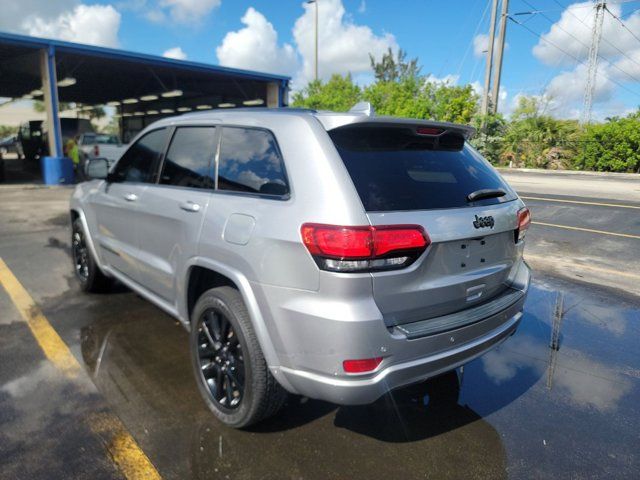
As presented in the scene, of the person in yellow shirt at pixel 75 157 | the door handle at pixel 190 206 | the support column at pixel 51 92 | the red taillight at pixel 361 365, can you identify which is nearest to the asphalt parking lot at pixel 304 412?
the red taillight at pixel 361 365

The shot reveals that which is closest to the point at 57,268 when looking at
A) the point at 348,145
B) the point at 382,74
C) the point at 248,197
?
the point at 248,197

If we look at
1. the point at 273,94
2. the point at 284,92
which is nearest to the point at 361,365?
the point at 284,92

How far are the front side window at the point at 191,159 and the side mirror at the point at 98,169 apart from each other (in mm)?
1114

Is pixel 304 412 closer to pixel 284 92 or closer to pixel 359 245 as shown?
pixel 359 245

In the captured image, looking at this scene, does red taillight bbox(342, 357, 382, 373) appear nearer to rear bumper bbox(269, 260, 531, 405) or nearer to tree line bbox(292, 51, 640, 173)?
rear bumper bbox(269, 260, 531, 405)

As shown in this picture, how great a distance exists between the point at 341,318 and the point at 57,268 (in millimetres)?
4972

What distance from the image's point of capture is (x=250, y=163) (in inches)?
105

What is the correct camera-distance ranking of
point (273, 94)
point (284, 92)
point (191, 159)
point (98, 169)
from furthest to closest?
point (273, 94) < point (284, 92) < point (98, 169) < point (191, 159)

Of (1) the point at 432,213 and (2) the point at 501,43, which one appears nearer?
(1) the point at 432,213

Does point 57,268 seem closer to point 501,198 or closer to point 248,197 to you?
point 248,197

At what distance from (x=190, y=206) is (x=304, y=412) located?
1.45 m

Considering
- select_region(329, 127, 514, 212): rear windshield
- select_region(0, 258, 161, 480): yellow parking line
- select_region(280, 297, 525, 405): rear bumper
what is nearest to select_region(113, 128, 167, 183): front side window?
select_region(0, 258, 161, 480): yellow parking line

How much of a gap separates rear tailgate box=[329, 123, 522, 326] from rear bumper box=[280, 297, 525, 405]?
0.21 meters

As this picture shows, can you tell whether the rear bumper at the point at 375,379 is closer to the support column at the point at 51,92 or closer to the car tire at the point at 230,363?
the car tire at the point at 230,363
